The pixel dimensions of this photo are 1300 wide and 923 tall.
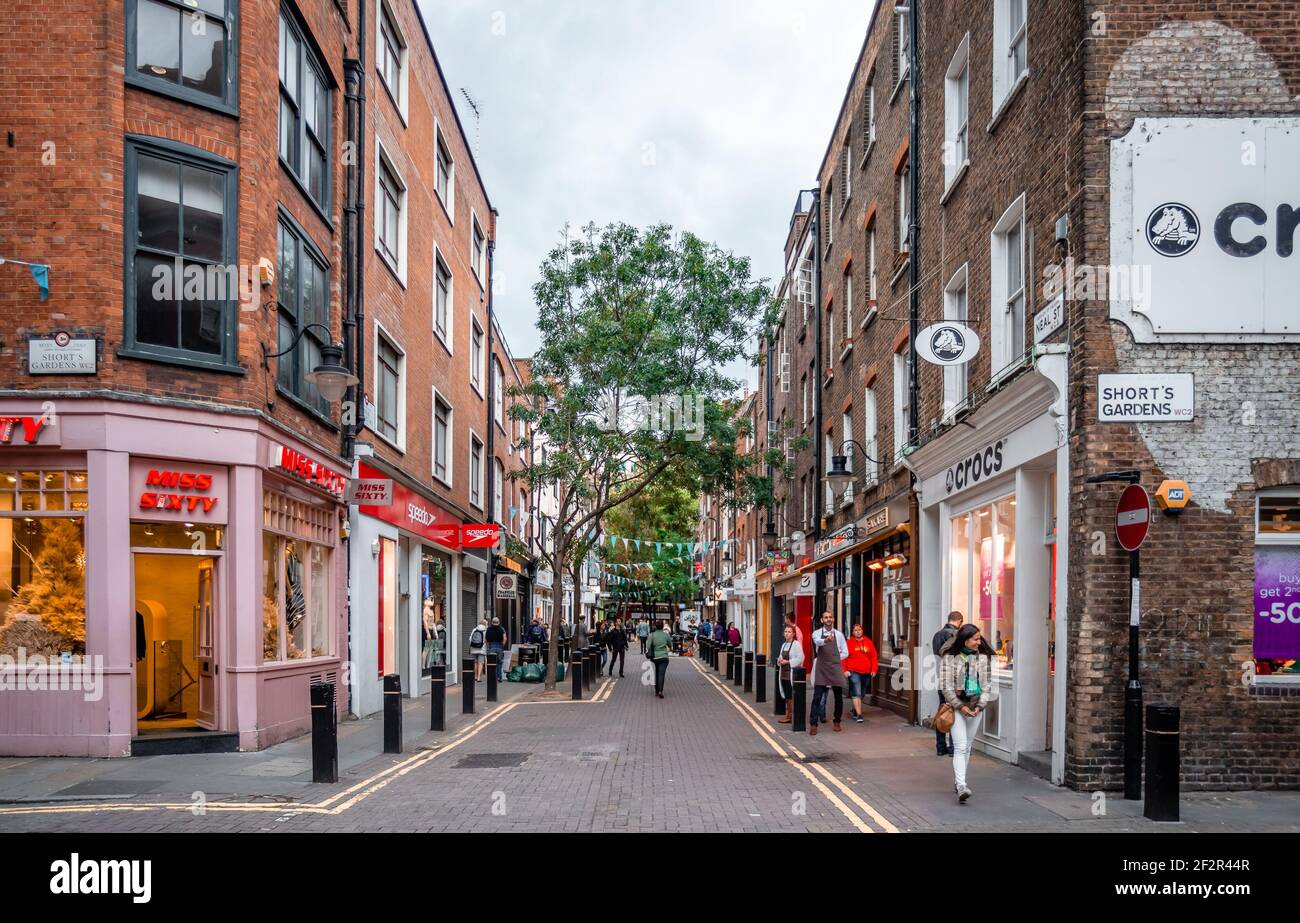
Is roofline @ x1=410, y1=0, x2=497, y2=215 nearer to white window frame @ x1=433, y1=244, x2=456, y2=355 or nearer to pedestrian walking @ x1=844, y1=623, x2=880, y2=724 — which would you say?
white window frame @ x1=433, y1=244, x2=456, y2=355

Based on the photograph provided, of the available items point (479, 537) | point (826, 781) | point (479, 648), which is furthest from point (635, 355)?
point (826, 781)

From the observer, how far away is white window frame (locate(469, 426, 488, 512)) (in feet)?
109

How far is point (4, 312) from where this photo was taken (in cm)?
1239

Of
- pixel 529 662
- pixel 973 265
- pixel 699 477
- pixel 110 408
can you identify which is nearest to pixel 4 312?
pixel 110 408

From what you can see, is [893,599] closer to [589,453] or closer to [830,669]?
[830,669]

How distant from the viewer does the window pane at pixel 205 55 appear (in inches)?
533

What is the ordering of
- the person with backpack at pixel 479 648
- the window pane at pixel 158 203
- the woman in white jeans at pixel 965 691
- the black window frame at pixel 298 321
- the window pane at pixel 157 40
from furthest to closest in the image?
the person with backpack at pixel 479 648 < the black window frame at pixel 298 321 < the window pane at pixel 157 40 < the window pane at pixel 158 203 < the woman in white jeans at pixel 965 691

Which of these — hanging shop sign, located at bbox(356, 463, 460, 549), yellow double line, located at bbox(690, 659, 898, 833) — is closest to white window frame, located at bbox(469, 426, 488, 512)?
hanging shop sign, located at bbox(356, 463, 460, 549)

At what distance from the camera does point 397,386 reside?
902 inches

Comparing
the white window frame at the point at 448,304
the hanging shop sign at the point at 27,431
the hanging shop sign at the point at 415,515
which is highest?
the white window frame at the point at 448,304

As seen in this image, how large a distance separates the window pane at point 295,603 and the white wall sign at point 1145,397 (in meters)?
10.9

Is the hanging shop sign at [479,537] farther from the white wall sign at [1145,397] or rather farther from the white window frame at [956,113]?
the white wall sign at [1145,397]

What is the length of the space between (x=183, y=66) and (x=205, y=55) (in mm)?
351

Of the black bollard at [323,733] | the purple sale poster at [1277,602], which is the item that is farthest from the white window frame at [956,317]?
the black bollard at [323,733]
